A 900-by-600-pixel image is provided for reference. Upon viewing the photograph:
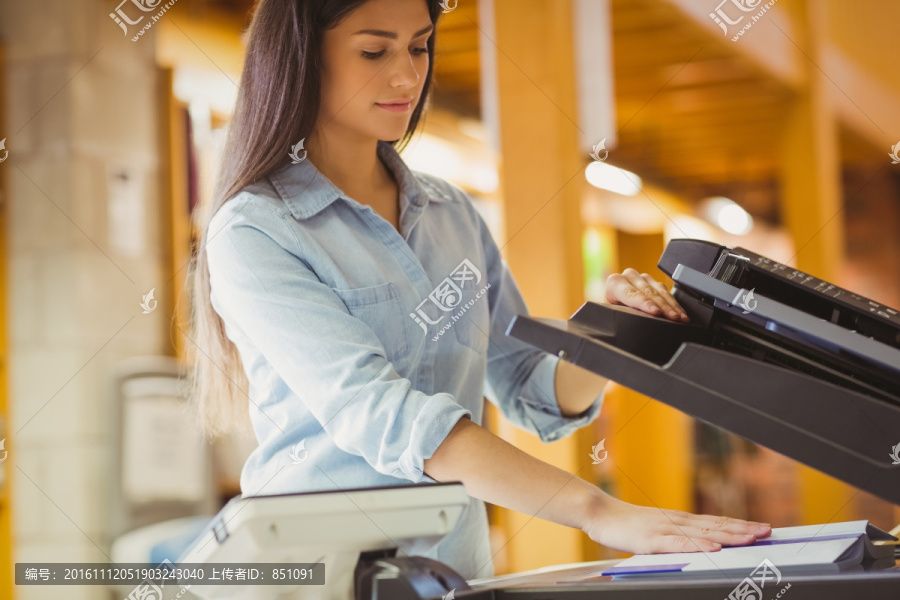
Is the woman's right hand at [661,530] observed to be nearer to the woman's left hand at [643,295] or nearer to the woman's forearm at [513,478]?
the woman's forearm at [513,478]

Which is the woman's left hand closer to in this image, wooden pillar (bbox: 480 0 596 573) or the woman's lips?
the woman's lips

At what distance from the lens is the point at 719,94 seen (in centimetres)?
557

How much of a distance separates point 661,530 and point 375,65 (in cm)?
77

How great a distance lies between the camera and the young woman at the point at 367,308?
3.63 ft

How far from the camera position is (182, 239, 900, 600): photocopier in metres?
0.80

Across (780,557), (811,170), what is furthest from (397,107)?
(811,170)

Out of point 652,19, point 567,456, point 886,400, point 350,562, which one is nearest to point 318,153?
point 350,562

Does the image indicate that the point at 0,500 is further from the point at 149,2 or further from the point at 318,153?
the point at 318,153

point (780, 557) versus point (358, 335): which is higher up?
point (358, 335)

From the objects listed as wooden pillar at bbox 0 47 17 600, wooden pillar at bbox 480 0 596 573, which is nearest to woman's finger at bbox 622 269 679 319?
wooden pillar at bbox 480 0 596 573

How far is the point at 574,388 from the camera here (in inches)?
59.9

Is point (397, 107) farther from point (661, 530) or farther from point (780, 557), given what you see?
point (780, 557)

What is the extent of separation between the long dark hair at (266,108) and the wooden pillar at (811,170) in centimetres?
441

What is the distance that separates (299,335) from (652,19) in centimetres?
345
